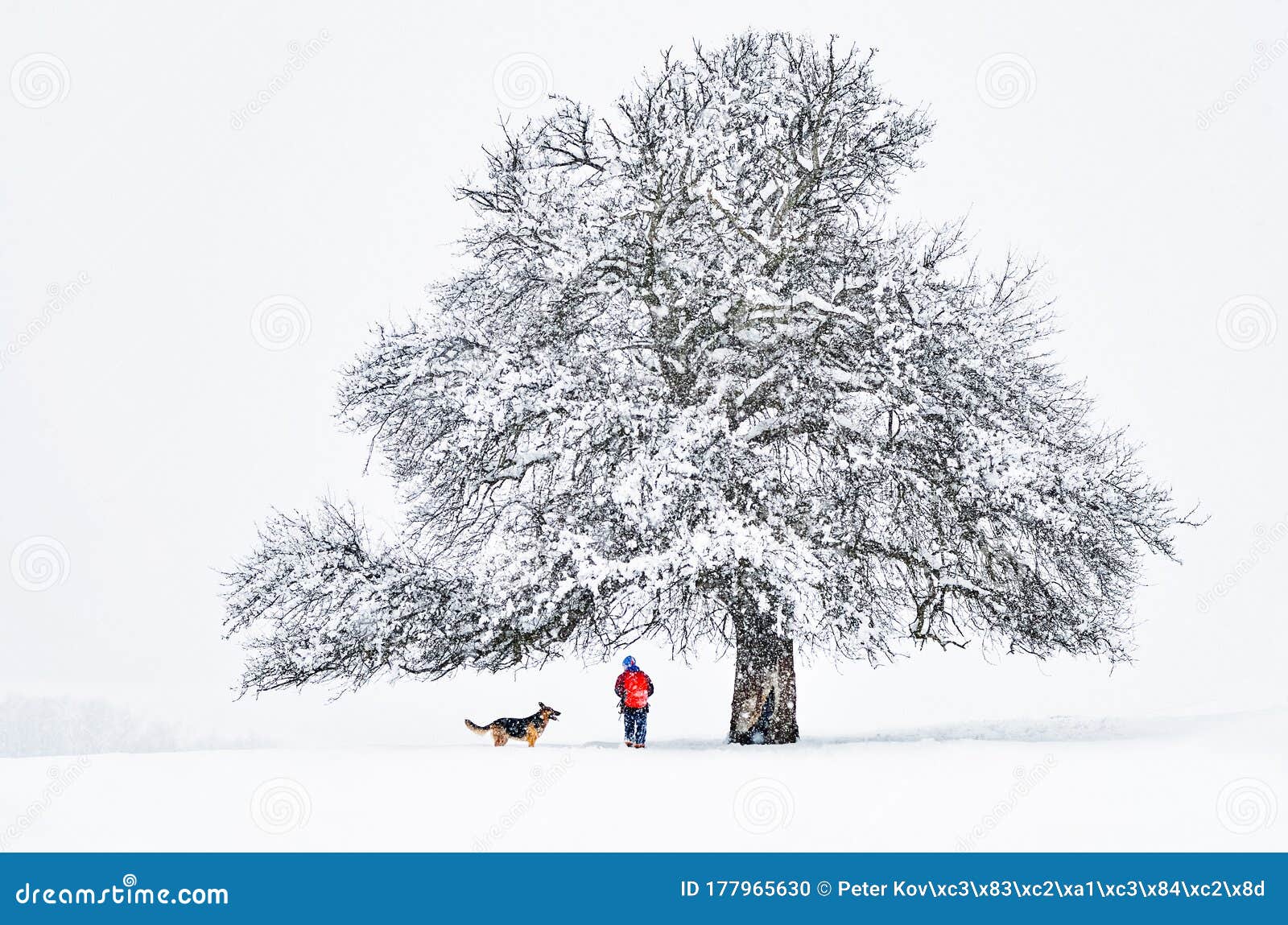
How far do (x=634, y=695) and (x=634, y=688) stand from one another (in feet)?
0.32

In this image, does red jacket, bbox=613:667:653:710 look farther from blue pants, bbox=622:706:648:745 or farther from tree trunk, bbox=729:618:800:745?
tree trunk, bbox=729:618:800:745

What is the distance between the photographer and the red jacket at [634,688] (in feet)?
53.5

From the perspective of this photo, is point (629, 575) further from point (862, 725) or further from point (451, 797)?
point (862, 725)

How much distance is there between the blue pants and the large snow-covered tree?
1367 mm

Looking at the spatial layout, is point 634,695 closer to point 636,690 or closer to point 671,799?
point 636,690

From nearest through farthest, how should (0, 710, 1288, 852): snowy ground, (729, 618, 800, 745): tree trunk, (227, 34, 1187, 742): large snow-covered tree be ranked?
(0, 710, 1288, 852): snowy ground < (227, 34, 1187, 742): large snow-covered tree < (729, 618, 800, 745): tree trunk

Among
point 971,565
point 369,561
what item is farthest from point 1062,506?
point 369,561

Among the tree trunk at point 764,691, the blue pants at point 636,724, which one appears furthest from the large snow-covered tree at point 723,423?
the blue pants at point 636,724

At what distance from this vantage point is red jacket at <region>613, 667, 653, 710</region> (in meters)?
16.3

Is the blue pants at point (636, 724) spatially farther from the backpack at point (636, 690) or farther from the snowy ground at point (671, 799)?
the snowy ground at point (671, 799)

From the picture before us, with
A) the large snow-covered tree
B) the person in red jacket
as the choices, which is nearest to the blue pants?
the person in red jacket

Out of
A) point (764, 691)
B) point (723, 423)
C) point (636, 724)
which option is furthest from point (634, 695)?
point (723, 423)

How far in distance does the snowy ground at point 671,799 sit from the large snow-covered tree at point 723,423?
7.87 feet

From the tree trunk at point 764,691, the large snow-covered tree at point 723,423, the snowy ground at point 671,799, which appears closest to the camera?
the snowy ground at point 671,799
